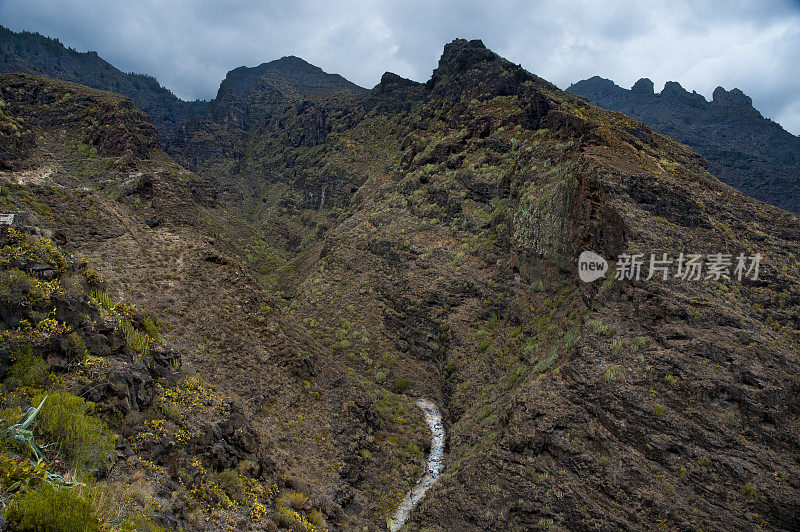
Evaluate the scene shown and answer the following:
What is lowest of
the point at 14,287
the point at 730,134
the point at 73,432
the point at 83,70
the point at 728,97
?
the point at 73,432

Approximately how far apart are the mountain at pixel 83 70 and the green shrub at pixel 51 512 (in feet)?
428

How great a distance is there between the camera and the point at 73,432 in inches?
293

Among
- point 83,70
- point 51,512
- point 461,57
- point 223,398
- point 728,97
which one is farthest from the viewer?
point 83,70

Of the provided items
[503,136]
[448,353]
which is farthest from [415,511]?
[503,136]

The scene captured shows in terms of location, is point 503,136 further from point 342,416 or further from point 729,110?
point 729,110

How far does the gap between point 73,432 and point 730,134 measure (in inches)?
5305

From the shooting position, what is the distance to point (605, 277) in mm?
21922

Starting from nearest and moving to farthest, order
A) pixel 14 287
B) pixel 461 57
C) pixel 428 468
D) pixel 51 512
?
pixel 51 512 < pixel 14 287 < pixel 428 468 < pixel 461 57

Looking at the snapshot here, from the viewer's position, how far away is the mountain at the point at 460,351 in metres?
11.0

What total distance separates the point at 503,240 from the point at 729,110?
378 ft

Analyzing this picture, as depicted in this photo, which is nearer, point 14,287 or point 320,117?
A: point 14,287

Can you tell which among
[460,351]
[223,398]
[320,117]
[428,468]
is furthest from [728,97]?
[223,398]

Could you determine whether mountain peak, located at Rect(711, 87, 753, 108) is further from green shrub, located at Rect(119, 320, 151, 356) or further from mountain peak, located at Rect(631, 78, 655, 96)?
green shrub, located at Rect(119, 320, 151, 356)

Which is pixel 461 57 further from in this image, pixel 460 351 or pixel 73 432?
pixel 73 432
